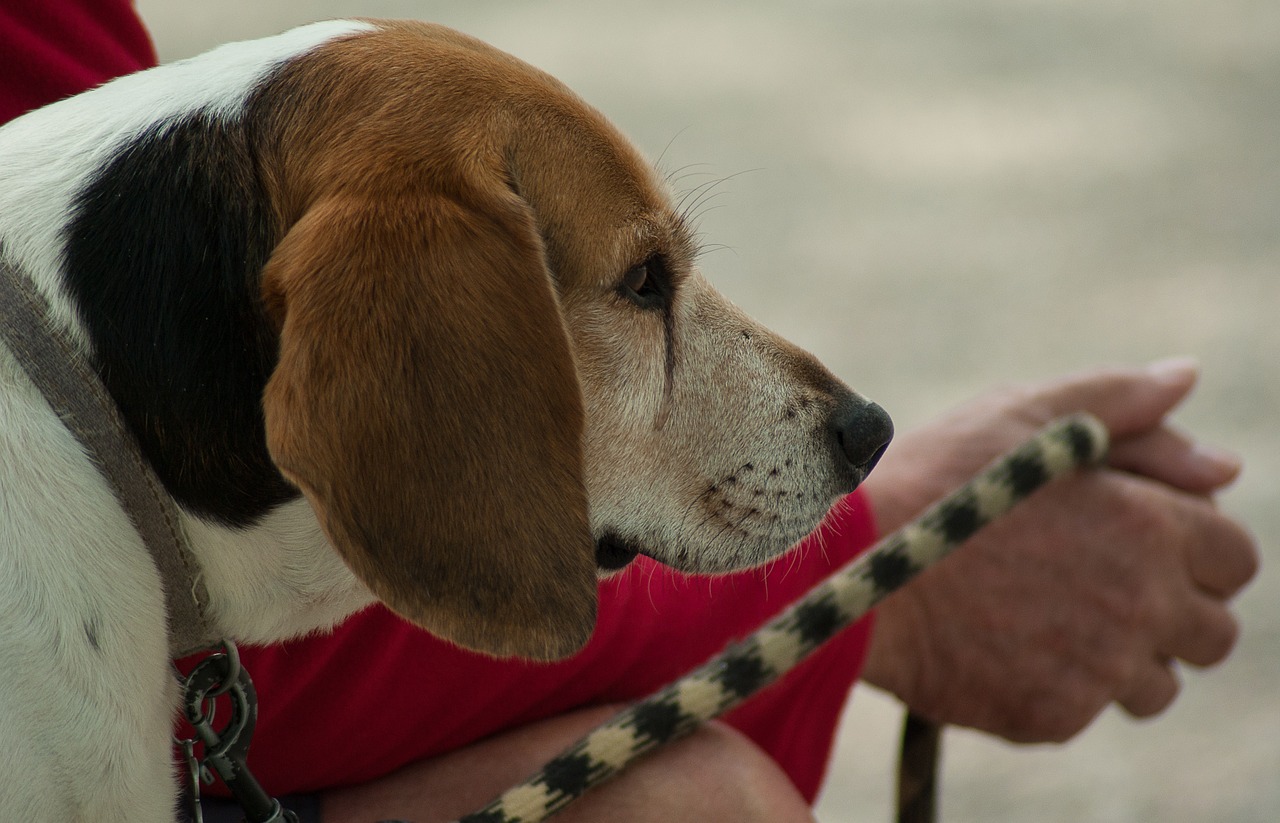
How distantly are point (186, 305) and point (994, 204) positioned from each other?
14.8ft

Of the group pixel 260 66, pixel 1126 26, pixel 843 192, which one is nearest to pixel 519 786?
pixel 260 66

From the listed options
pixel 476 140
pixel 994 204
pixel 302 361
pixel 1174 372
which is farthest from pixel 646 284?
pixel 994 204

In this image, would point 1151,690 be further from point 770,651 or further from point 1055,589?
point 770,651

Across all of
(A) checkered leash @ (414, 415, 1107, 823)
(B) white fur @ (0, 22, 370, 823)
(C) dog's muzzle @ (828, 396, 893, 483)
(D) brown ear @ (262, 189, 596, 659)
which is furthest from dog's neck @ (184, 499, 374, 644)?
(C) dog's muzzle @ (828, 396, 893, 483)

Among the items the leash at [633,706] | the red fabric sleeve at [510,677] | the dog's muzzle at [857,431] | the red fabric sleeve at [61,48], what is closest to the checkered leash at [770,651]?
the leash at [633,706]

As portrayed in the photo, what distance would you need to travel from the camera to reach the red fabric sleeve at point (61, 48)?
168 centimetres

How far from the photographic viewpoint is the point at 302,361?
122 centimetres

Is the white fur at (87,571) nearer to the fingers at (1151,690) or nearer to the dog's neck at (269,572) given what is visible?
the dog's neck at (269,572)

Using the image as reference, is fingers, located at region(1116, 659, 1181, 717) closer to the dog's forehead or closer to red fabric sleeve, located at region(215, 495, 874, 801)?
red fabric sleeve, located at region(215, 495, 874, 801)

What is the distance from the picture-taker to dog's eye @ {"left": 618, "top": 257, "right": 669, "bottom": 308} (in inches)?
59.6

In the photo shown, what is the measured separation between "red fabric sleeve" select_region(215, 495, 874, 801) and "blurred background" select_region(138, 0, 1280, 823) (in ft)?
3.21

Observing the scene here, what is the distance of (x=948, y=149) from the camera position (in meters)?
5.81

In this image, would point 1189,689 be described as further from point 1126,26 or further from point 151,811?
point 1126,26

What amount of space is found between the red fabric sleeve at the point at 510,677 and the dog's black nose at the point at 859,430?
197mm
